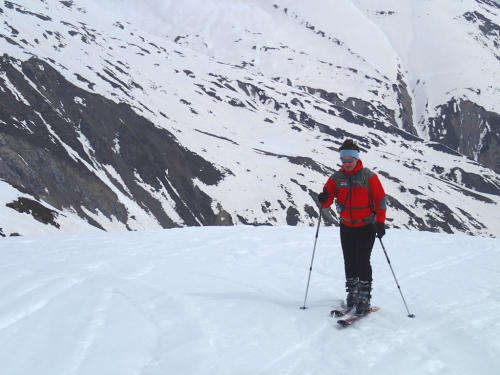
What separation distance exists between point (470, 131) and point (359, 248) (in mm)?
201250

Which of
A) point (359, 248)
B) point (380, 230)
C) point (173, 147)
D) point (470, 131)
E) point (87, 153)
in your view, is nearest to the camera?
point (380, 230)

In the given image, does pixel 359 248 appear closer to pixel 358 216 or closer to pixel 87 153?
pixel 358 216

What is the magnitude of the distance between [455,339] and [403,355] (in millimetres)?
858

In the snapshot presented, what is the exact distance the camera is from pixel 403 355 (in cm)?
431

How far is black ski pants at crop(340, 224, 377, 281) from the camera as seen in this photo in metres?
5.85

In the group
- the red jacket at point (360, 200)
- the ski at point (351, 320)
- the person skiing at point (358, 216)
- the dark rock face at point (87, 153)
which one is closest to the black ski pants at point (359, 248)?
the person skiing at point (358, 216)

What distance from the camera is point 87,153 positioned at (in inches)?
2293

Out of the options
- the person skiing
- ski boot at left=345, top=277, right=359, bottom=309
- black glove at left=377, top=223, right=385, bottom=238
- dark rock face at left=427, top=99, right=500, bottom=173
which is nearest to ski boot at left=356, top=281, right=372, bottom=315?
the person skiing

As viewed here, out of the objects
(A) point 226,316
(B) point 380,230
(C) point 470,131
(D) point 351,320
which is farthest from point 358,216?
(C) point 470,131

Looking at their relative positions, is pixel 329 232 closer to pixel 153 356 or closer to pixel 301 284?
pixel 301 284

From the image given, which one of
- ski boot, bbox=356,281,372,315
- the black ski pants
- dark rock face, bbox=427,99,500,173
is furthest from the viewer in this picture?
dark rock face, bbox=427,99,500,173

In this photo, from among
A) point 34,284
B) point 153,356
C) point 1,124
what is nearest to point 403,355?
point 153,356

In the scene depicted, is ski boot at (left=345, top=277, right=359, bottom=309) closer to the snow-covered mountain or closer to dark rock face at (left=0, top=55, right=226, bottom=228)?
the snow-covered mountain

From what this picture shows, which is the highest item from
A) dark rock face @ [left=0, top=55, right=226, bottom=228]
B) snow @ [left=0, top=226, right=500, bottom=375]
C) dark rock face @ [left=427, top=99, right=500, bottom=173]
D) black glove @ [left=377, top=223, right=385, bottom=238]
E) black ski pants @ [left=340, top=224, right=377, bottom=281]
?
dark rock face @ [left=427, top=99, right=500, bottom=173]
